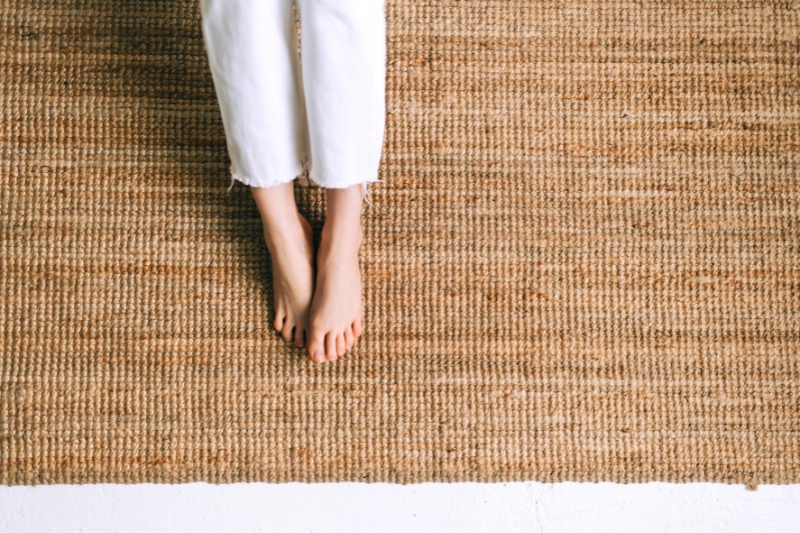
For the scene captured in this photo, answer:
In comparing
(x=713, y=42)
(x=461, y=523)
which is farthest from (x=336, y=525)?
(x=713, y=42)

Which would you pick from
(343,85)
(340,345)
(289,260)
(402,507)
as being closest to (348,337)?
(340,345)

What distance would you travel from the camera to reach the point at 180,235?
35.1 inches

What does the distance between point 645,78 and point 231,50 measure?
2.12 feet

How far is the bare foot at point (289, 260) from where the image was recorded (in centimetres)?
79

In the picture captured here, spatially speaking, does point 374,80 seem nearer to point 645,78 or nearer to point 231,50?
point 231,50

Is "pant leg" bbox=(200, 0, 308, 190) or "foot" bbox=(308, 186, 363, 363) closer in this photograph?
"pant leg" bbox=(200, 0, 308, 190)

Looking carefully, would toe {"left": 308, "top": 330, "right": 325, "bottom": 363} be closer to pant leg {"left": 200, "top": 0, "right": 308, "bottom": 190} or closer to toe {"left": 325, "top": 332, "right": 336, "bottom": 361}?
toe {"left": 325, "top": 332, "right": 336, "bottom": 361}

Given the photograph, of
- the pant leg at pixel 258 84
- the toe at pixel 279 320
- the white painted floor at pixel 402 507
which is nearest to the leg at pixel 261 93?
the pant leg at pixel 258 84

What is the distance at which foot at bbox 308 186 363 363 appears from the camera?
2.66ft

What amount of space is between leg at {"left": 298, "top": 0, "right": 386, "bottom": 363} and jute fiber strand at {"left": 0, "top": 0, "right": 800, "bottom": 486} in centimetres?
10

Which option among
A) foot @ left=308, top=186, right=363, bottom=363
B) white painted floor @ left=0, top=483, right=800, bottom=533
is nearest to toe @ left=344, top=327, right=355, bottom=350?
foot @ left=308, top=186, right=363, bottom=363

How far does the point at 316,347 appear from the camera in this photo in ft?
2.81

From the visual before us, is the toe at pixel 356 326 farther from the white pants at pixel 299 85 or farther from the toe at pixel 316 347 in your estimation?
the white pants at pixel 299 85

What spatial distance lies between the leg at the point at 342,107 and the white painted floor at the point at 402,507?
0.31m
